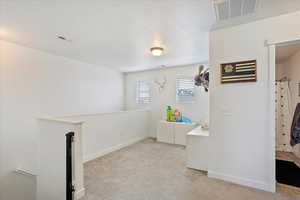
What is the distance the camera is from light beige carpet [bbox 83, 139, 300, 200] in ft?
6.50

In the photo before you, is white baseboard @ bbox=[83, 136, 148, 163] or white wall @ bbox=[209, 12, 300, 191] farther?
white baseboard @ bbox=[83, 136, 148, 163]

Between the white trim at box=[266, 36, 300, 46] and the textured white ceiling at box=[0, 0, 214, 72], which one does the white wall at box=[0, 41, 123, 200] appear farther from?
the white trim at box=[266, 36, 300, 46]

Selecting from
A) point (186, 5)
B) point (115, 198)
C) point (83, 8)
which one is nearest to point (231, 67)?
point (186, 5)

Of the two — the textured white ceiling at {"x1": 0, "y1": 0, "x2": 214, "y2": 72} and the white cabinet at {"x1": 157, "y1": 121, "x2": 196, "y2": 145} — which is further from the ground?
the textured white ceiling at {"x1": 0, "y1": 0, "x2": 214, "y2": 72}

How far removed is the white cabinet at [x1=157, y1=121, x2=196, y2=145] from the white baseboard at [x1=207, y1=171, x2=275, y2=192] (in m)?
1.85

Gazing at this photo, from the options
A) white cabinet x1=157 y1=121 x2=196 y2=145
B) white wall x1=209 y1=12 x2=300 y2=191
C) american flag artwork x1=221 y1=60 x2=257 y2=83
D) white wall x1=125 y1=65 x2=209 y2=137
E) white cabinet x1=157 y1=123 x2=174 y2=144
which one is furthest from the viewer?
white wall x1=125 y1=65 x2=209 y2=137

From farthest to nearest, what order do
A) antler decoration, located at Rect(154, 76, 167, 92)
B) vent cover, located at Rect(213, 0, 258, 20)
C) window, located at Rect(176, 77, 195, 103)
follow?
antler decoration, located at Rect(154, 76, 167, 92) → window, located at Rect(176, 77, 195, 103) → vent cover, located at Rect(213, 0, 258, 20)

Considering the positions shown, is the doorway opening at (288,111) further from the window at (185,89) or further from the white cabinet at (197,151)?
the window at (185,89)

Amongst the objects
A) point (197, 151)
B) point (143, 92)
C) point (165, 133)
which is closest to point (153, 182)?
point (197, 151)

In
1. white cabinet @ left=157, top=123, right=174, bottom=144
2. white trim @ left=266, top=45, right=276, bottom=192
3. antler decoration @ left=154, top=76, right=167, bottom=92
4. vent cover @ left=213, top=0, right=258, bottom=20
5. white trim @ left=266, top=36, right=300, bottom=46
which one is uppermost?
vent cover @ left=213, top=0, right=258, bottom=20

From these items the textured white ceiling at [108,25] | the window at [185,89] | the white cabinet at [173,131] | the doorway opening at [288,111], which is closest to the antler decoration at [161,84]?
the window at [185,89]

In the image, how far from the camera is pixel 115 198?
1.96m

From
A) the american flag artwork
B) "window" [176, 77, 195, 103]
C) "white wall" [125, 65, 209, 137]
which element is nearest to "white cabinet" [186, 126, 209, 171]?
the american flag artwork

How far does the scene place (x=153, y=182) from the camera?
2.33 metres
